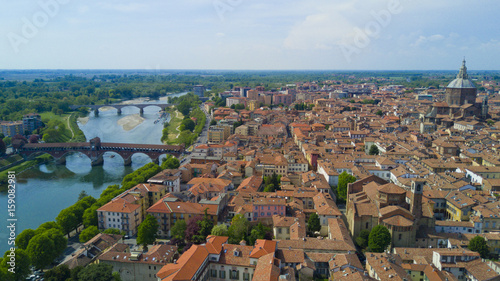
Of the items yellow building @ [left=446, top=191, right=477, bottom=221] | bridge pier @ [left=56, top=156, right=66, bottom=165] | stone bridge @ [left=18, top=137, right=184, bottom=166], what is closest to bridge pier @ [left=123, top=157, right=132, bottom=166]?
stone bridge @ [left=18, top=137, right=184, bottom=166]

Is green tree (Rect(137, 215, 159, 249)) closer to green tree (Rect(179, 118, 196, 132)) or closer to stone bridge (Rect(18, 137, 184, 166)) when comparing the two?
stone bridge (Rect(18, 137, 184, 166))

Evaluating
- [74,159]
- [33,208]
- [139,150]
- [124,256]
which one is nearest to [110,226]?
[124,256]

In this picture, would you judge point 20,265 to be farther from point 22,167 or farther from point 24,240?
point 22,167

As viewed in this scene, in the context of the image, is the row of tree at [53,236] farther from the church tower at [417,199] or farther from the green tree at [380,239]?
the church tower at [417,199]

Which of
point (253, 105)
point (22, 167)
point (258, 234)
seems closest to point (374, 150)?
point (258, 234)

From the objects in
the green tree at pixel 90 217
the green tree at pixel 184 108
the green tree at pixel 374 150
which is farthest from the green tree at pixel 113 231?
the green tree at pixel 184 108

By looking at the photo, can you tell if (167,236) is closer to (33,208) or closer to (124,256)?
(124,256)
